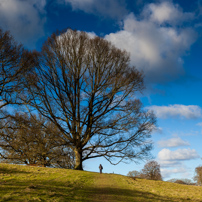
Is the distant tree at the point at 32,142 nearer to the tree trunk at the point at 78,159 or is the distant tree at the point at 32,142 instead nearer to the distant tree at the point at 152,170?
the tree trunk at the point at 78,159

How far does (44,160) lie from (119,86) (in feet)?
51.6

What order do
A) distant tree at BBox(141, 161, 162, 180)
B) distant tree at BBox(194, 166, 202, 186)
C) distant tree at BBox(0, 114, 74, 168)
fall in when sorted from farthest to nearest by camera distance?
distant tree at BBox(194, 166, 202, 186)
distant tree at BBox(141, 161, 162, 180)
distant tree at BBox(0, 114, 74, 168)

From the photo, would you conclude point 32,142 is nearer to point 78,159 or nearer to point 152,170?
point 78,159

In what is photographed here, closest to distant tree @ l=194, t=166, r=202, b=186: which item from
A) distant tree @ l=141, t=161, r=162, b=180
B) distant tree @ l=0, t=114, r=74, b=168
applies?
distant tree @ l=141, t=161, r=162, b=180

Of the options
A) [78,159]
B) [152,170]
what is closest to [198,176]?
[152,170]

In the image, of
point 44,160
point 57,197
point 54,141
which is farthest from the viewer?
point 44,160

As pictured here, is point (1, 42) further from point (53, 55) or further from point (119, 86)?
point (119, 86)

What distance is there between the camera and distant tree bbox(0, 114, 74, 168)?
72.3 ft

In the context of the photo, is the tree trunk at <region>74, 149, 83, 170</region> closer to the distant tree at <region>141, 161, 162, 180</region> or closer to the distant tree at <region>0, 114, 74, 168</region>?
the distant tree at <region>0, 114, 74, 168</region>

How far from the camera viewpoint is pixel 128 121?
22594 mm

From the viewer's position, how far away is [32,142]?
88.7 ft

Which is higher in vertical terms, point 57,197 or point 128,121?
point 128,121

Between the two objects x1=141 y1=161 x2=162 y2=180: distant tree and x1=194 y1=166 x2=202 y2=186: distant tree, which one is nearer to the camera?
x1=141 y1=161 x2=162 y2=180: distant tree

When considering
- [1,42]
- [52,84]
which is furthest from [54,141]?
[1,42]
